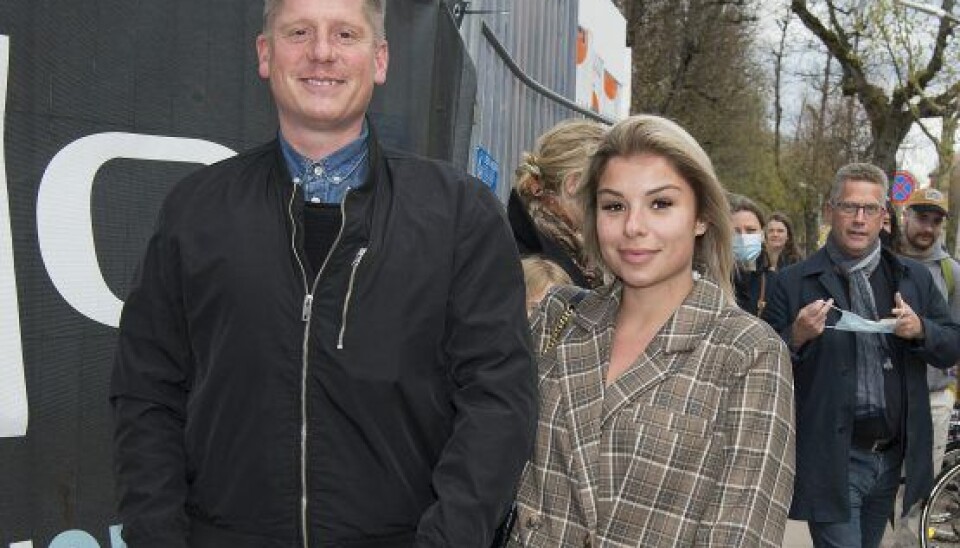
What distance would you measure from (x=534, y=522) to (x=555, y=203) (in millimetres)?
1150

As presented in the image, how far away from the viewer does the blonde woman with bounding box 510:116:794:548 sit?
2.19 metres

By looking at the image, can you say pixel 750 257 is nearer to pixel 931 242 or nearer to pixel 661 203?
pixel 931 242

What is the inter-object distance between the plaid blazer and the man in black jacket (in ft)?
0.90

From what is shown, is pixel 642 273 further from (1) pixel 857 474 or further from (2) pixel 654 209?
(1) pixel 857 474

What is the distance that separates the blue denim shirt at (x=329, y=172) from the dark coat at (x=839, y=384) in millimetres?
2789

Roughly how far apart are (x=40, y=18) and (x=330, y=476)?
5.06ft

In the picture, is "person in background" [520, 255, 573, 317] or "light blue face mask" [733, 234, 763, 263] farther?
"light blue face mask" [733, 234, 763, 263]

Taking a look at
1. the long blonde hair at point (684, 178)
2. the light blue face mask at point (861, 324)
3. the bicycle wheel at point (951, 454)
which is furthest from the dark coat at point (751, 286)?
the long blonde hair at point (684, 178)

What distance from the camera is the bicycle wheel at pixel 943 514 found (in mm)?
6254

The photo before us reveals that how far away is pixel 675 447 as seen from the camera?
2.20 meters

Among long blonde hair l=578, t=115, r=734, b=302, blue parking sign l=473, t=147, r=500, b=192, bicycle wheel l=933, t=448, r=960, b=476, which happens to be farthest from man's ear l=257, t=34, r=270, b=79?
bicycle wheel l=933, t=448, r=960, b=476

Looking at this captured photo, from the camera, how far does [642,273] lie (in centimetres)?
238

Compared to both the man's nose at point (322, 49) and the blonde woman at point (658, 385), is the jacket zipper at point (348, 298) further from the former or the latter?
the blonde woman at point (658, 385)

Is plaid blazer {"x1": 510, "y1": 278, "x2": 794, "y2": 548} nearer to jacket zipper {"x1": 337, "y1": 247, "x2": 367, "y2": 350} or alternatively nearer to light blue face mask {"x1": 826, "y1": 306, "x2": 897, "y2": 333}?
jacket zipper {"x1": 337, "y1": 247, "x2": 367, "y2": 350}
